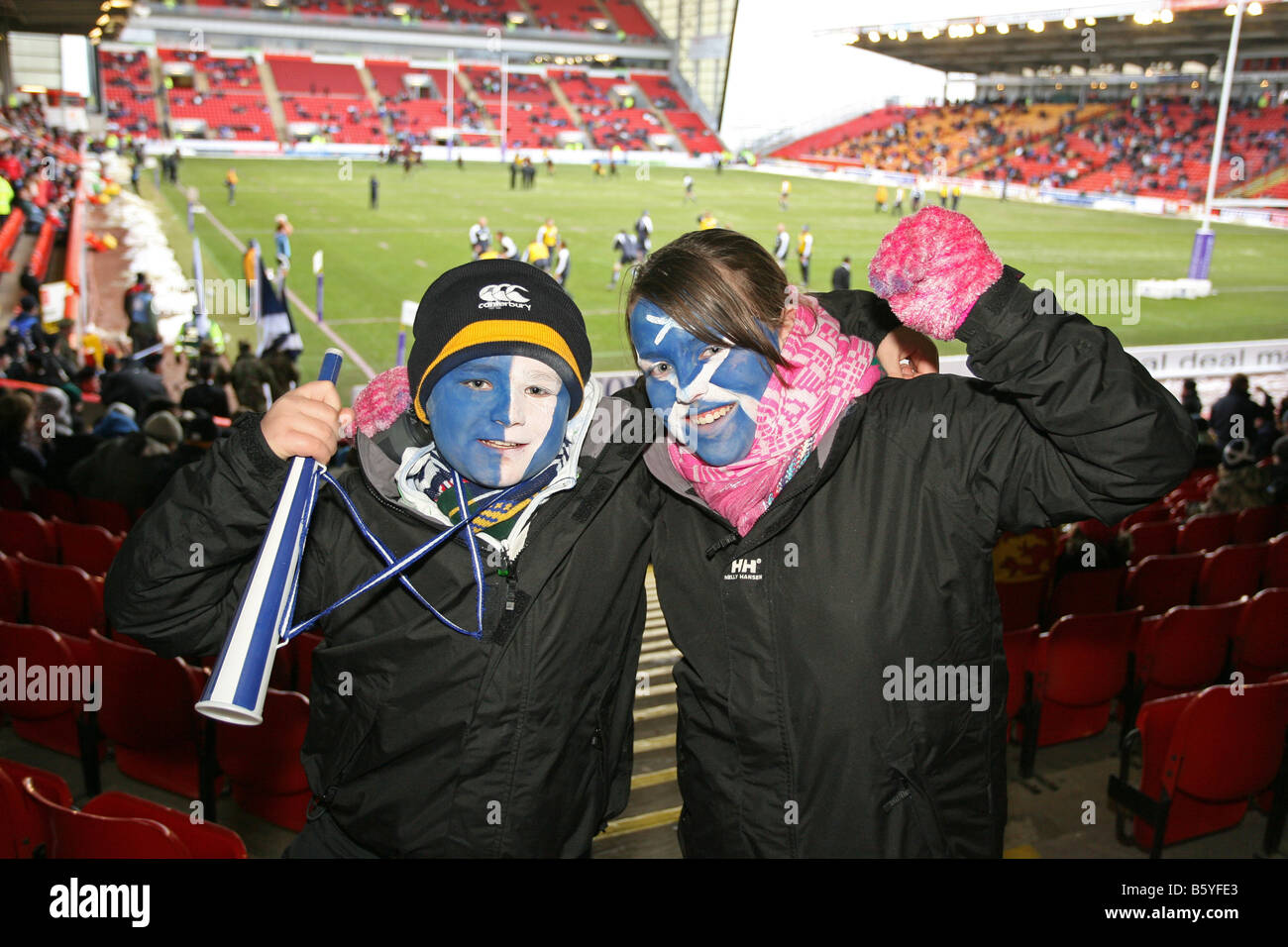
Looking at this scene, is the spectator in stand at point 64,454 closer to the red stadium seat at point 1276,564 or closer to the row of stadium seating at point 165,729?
the row of stadium seating at point 165,729

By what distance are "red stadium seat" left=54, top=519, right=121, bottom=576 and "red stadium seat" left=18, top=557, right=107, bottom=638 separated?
1.54 feet

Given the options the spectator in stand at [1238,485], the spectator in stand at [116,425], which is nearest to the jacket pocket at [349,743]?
the spectator in stand at [1238,485]

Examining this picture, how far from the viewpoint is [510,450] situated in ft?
6.09

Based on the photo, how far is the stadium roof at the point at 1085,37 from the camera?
27766 mm

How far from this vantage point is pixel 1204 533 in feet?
21.0

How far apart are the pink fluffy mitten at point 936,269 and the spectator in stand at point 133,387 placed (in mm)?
9545

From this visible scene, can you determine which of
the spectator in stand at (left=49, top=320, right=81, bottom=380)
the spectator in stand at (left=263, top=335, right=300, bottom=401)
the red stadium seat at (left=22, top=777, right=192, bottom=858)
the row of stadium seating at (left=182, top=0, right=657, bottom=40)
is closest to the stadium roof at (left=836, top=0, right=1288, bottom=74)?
the spectator in stand at (left=263, top=335, right=300, bottom=401)

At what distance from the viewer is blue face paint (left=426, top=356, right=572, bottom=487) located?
72.6 inches

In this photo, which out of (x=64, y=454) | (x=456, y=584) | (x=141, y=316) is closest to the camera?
(x=456, y=584)

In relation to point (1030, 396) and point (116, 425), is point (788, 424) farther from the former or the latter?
point (116, 425)

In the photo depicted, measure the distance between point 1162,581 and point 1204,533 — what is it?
1245 mm

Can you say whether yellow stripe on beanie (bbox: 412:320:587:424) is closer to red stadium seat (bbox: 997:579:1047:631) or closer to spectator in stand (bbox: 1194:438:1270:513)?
red stadium seat (bbox: 997:579:1047:631)

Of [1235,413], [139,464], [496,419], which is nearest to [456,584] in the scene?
[496,419]

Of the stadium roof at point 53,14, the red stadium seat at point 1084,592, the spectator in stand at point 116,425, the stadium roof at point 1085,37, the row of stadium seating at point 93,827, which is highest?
the stadium roof at point 1085,37
